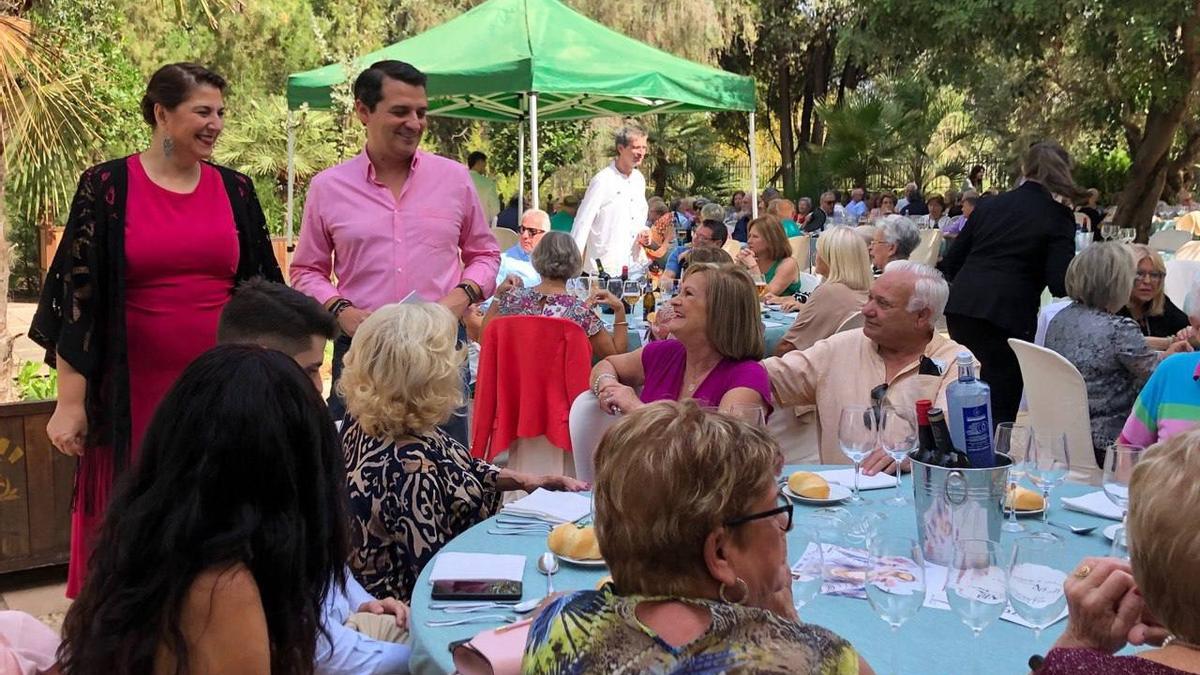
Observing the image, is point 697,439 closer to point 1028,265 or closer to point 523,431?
point 523,431

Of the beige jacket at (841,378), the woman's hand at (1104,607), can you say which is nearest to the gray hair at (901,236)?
the beige jacket at (841,378)

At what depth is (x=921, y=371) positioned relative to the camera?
135 inches

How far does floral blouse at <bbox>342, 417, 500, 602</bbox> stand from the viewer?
2.53 meters

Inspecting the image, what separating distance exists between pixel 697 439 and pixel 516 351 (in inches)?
131

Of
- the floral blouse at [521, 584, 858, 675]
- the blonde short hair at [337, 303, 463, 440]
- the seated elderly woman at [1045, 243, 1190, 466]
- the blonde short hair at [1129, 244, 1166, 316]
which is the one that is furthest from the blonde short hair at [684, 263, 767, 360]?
the blonde short hair at [1129, 244, 1166, 316]

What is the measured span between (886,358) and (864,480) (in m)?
0.83

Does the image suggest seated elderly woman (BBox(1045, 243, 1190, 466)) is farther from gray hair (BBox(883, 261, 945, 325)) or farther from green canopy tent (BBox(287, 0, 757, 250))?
green canopy tent (BBox(287, 0, 757, 250))

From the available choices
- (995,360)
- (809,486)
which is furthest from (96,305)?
(995,360)

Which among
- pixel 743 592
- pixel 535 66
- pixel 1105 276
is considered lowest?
pixel 743 592

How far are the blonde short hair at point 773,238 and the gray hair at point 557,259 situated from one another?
82.8 inches

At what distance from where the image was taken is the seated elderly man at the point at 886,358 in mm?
3422

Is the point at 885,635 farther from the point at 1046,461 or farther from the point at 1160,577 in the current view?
the point at 1046,461

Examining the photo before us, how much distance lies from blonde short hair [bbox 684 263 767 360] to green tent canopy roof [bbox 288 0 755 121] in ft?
14.8

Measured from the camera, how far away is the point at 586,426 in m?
3.47
